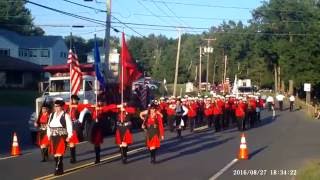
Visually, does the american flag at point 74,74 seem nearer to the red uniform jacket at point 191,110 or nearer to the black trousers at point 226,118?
the red uniform jacket at point 191,110

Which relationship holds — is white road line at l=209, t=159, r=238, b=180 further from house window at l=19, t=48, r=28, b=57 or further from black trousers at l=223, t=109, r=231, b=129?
house window at l=19, t=48, r=28, b=57

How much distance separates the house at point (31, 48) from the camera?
99.2 m

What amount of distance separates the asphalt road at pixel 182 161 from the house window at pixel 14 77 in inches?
2138

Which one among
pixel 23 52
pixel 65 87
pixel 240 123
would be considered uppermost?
pixel 23 52

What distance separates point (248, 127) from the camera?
1475 inches

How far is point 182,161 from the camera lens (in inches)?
732

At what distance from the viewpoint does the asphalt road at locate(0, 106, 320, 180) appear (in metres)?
15.5

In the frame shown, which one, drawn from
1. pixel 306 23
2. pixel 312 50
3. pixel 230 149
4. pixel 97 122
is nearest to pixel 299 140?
pixel 230 149

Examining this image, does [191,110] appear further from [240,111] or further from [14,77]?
[14,77]

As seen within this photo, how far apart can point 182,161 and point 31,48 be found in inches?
3336

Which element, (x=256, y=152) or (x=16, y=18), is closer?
(x=256, y=152)

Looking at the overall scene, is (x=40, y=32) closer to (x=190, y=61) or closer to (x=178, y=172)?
(x=190, y=61)

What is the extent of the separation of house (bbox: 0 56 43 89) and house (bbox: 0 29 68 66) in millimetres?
19019

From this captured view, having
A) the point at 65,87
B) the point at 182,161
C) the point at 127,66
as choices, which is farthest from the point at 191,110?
the point at 182,161
